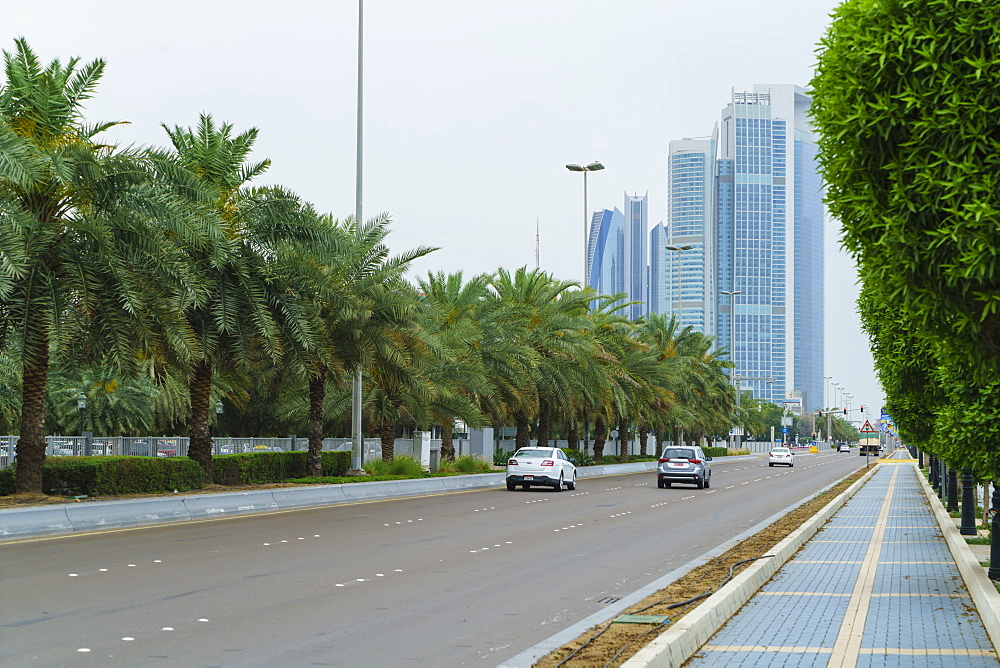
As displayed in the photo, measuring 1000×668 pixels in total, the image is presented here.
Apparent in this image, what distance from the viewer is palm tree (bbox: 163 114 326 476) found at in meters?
26.0

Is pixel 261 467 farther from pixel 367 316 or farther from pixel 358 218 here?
pixel 358 218

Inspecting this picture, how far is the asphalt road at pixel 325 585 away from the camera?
29.5ft

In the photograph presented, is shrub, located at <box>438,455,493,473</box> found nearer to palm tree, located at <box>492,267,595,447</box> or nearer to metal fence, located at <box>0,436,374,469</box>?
palm tree, located at <box>492,267,595,447</box>

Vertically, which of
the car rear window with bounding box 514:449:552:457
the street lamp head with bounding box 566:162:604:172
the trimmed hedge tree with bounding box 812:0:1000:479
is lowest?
the car rear window with bounding box 514:449:552:457

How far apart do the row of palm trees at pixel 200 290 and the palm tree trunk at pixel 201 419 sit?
0.14ft

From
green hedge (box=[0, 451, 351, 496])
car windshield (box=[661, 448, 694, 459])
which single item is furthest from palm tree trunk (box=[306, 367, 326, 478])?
car windshield (box=[661, 448, 694, 459])

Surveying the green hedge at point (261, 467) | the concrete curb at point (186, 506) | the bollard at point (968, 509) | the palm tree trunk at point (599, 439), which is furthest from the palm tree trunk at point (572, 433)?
the bollard at point (968, 509)

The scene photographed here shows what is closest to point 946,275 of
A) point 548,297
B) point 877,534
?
point 877,534

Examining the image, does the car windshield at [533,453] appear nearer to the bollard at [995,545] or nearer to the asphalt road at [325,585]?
the asphalt road at [325,585]

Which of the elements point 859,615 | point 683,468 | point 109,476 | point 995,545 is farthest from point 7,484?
point 683,468

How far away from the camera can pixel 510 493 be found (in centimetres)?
3525

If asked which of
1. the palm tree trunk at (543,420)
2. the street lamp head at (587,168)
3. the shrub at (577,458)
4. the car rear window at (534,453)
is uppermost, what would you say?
the street lamp head at (587,168)

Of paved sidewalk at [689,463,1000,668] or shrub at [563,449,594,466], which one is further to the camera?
shrub at [563,449,594,466]

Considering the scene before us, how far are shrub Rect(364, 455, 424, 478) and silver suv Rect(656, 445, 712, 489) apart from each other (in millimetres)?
9801
